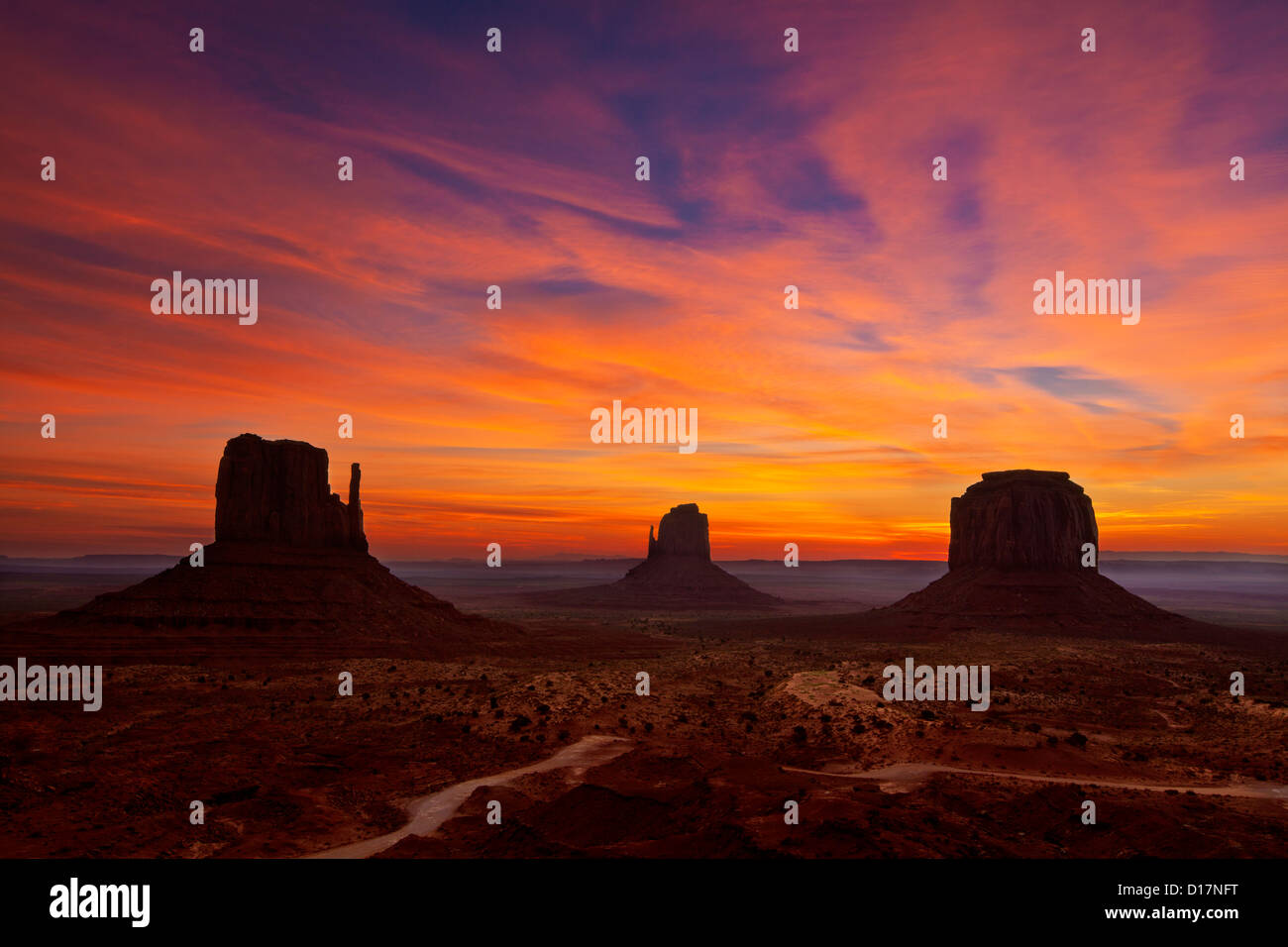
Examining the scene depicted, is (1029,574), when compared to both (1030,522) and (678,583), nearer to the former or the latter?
(1030,522)

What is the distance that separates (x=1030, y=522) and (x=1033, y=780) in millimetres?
83218

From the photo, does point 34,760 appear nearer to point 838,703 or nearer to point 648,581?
point 838,703

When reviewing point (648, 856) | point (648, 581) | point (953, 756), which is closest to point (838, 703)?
point (953, 756)

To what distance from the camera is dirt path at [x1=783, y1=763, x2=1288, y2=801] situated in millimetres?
23125

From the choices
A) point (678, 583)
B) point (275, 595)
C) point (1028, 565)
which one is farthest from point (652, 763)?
point (678, 583)

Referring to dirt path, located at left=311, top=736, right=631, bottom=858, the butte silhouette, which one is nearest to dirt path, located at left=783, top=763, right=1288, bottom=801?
dirt path, located at left=311, top=736, right=631, bottom=858

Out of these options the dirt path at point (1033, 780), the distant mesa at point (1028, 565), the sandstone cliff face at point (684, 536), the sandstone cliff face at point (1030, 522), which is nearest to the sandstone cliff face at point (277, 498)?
the dirt path at point (1033, 780)

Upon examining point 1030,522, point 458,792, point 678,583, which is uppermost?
point 1030,522

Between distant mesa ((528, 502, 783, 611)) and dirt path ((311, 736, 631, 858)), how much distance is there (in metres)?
117

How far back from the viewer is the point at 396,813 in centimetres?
2239

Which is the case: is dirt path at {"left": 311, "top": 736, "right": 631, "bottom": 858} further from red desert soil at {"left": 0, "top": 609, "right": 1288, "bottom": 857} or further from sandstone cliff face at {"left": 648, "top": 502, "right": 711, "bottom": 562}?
sandstone cliff face at {"left": 648, "top": 502, "right": 711, "bottom": 562}

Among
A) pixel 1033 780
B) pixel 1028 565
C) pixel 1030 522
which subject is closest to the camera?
pixel 1033 780

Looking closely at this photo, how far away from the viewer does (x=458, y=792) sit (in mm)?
24391
